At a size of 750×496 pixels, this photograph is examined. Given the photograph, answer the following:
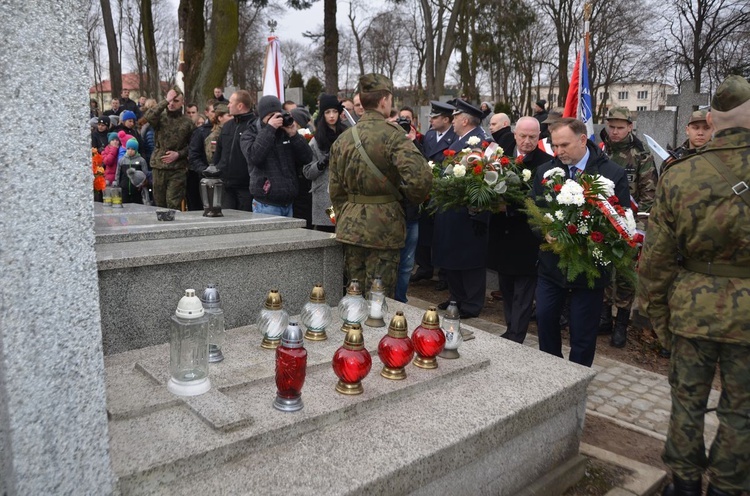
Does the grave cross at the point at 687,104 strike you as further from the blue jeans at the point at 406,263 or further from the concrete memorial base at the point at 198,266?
the concrete memorial base at the point at 198,266

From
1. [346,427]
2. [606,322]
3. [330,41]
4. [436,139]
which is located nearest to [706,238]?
[346,427]

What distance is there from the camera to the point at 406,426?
2732mm

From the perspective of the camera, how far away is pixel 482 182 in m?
5.07

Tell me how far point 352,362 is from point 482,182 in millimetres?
2605

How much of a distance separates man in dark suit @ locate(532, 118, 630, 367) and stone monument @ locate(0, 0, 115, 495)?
3094mm

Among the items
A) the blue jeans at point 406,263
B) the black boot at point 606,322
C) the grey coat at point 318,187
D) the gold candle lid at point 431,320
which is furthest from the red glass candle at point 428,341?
the grey coat at point 318,187

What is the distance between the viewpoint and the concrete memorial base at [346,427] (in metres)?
2.29

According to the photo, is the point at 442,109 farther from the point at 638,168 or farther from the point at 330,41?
the point at 330,41

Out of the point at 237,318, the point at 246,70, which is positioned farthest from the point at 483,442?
the point at 246,70

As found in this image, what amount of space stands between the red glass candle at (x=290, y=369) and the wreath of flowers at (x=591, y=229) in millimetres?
1921

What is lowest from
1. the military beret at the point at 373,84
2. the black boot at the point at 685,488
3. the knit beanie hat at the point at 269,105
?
the black boot at the point at 685,488

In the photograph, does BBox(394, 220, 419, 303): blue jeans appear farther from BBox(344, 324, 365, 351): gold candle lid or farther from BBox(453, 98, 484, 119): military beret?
BBox(344, 324, 365, 351): gold candle lid

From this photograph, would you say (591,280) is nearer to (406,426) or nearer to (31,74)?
(406,426)

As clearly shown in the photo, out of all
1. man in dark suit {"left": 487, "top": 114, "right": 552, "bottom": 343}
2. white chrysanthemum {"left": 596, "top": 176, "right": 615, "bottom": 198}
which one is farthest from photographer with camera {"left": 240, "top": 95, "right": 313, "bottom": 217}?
white chrysanthemum {"left": 596, "top": 176, "right": 615, "bottom": 198}
